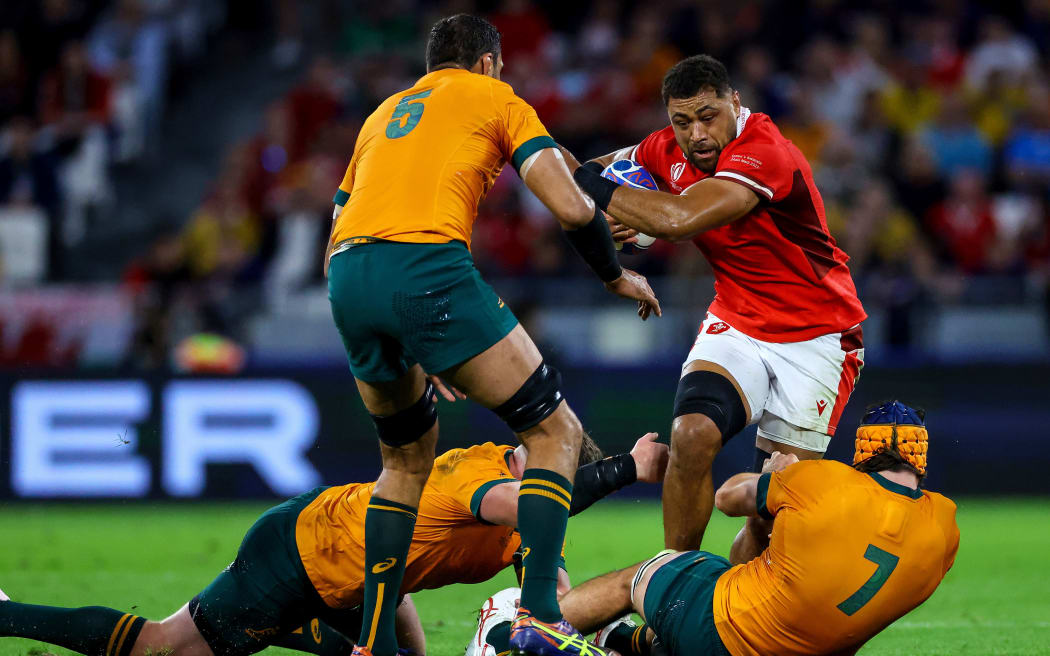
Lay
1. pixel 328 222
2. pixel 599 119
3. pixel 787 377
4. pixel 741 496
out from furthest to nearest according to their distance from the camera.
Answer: pixel 599 119
pixel 328 222
pixel 787 377
pixel 741 496

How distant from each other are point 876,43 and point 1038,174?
2543 millimetres

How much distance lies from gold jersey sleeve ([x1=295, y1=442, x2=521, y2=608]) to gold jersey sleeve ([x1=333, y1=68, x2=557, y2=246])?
3.02 feet

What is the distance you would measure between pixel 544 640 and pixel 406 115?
1970 mm

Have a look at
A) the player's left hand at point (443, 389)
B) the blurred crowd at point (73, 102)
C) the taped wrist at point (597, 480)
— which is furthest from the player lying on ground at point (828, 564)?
the blurred crowd at point (73, 102)

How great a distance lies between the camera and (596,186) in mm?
5496

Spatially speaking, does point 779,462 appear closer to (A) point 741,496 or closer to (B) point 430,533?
(A) point 741,496

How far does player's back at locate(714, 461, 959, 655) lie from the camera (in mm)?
4449

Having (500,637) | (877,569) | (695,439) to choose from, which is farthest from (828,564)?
(500,637)

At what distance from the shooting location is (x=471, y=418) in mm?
11289

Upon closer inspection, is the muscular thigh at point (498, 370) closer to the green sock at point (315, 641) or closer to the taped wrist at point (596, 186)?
the taped wrist at point (596, 186)

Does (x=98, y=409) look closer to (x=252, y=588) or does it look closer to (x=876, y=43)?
(x=252, y=588)

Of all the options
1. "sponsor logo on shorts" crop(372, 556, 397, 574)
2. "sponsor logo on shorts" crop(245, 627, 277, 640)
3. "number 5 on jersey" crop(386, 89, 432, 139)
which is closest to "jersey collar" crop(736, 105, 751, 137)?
"number 5 on jersey" crop(386, 89, 432, 139)

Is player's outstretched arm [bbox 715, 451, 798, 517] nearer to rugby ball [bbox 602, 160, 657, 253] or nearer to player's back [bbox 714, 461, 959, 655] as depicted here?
player's back [bbox 714, 461, 959, 655]

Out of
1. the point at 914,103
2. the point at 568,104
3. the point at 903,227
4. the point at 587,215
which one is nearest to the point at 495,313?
the point at 587,215
